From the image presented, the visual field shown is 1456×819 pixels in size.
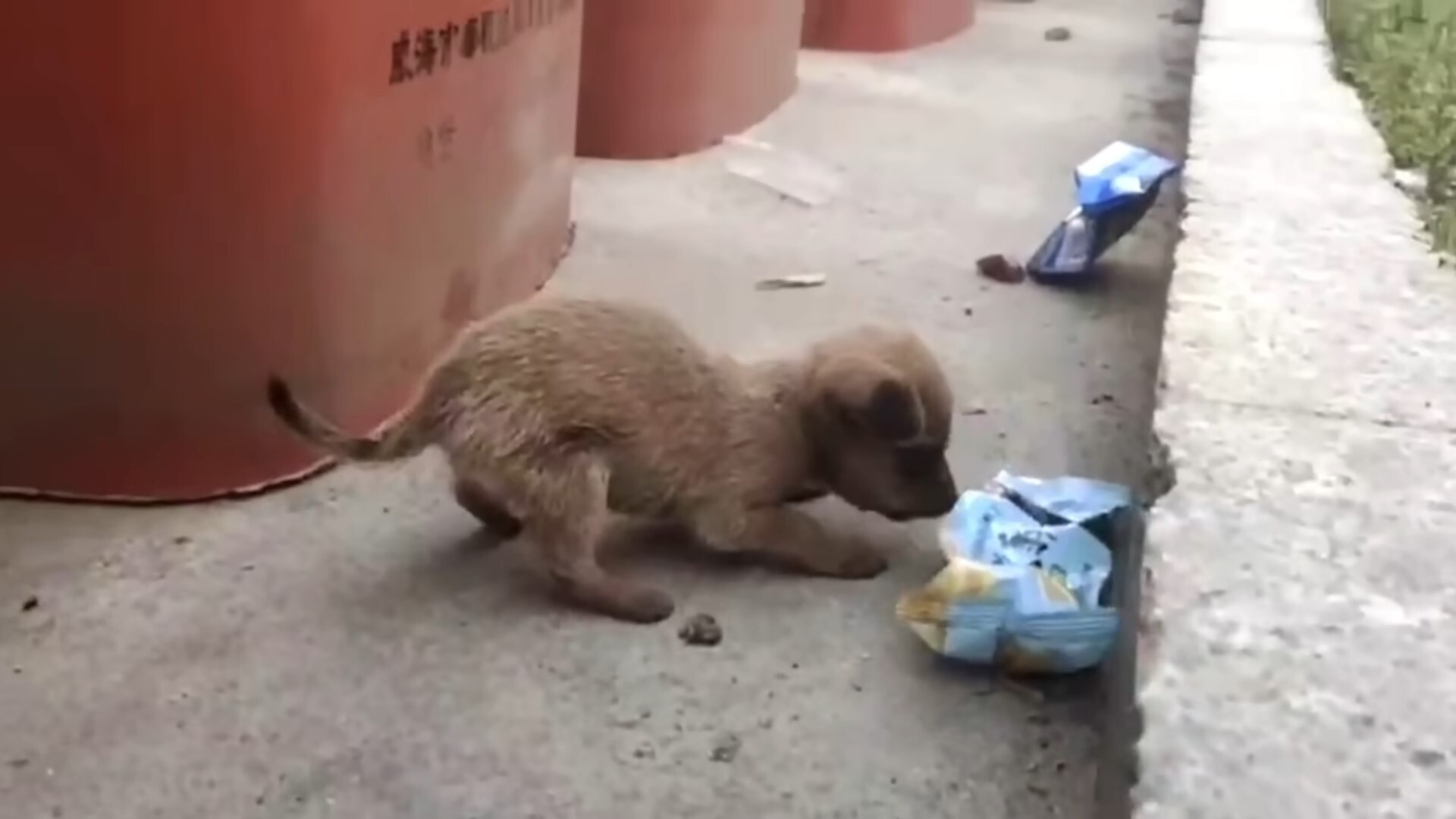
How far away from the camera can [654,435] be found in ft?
6.00

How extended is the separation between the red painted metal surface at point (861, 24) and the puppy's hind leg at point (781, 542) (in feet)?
10.3

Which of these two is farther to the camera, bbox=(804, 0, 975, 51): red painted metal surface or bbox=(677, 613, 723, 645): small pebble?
bbox=(804, 0, 975, 51): red painted metal surface

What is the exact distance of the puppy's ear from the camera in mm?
1847

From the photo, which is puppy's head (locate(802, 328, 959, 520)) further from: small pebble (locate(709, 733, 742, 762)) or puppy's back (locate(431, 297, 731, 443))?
small pebble (locate(709, 733, 742, 762))

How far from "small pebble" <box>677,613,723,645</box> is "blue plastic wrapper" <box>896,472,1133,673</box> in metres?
0.17

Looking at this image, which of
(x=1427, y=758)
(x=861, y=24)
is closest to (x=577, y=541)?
(x=1427, y=758)

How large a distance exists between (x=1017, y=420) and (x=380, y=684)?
99cm

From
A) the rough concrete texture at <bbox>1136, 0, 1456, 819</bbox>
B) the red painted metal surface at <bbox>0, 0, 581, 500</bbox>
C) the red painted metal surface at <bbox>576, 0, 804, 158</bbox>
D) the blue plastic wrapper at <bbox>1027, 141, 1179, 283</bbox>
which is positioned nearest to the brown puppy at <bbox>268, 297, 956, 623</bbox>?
the red painted metal surface at <bbox>0, 0, 581, 500</bbox>

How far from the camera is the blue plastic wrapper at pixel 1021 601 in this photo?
63.7 inches

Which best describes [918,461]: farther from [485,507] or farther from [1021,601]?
[485,507]

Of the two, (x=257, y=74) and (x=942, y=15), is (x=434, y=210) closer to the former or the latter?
(x=257, y=74)

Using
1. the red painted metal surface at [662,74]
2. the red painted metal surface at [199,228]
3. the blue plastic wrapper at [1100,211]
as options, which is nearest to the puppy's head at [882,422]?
the red painted metal surface at [199,228]

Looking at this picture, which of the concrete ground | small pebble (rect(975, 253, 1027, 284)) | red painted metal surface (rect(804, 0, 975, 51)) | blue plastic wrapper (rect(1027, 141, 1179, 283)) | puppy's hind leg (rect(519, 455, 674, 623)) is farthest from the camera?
red painted metal surface (rect(804, 0, 975, 51))

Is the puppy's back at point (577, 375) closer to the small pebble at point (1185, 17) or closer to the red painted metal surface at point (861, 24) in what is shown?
the red painted metal surface at point (861, 24)
